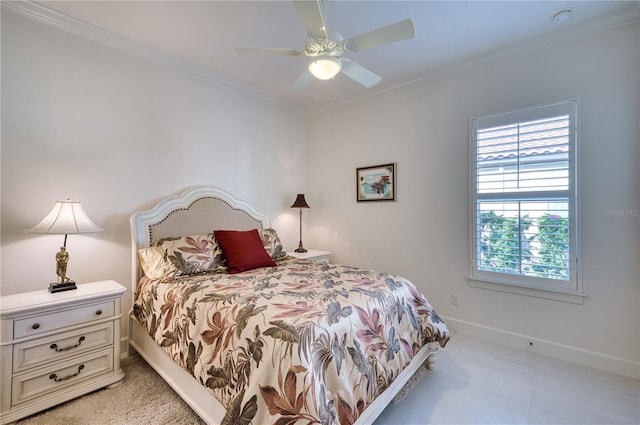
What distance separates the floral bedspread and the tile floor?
1.03 feet

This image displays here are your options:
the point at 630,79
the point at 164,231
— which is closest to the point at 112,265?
the point at 164,231

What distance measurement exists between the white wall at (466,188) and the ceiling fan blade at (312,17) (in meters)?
1.91

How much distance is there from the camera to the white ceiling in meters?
2.06

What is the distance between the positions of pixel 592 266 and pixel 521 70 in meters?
1.78

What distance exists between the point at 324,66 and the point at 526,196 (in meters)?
A: 2.09

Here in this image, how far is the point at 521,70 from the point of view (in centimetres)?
257

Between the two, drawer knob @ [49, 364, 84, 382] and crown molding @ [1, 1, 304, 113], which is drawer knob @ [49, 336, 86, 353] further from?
crown molding @ [1, 1, 304, 113]

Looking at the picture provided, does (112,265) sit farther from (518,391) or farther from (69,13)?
(518,391)

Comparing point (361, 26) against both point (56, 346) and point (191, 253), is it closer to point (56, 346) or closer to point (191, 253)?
point (191, 253)

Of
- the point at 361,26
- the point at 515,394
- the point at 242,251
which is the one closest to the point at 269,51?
the point at 361,26

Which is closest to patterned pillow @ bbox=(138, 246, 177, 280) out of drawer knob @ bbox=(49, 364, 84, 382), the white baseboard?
drawer knob @ bbox=(49, 364, 84, 382)

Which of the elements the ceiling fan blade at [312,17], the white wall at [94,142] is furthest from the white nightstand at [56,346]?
the ceiling fan blade at [312,17]

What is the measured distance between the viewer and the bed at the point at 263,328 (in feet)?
3.95

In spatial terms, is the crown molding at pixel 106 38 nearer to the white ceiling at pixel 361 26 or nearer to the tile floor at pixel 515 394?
the white ceiling at pixel 361 26
